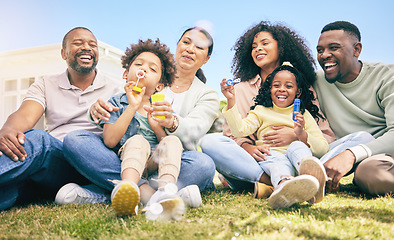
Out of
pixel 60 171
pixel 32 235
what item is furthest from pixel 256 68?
pixel 32 235

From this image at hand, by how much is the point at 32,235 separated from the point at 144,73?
49.0 inches

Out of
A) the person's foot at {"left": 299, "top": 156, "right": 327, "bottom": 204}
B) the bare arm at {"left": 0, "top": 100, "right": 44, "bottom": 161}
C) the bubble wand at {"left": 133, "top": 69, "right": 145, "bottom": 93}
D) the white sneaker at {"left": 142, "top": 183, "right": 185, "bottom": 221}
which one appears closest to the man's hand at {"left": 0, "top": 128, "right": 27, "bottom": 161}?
the bare arm at {"left": 0, "top": 100, "right": 44, "bottom": 161}

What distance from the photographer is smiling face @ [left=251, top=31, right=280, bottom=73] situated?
3.15m

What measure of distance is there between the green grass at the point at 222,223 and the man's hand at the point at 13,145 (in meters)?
0.34

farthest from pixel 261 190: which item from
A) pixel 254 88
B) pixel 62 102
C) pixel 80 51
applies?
pixel 80 51

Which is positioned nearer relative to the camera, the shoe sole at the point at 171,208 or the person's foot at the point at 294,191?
the shoe sole at the point at 171,208

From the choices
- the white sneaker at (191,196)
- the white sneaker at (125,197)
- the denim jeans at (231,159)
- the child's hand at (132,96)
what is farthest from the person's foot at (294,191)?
the child's hand at (132,96)

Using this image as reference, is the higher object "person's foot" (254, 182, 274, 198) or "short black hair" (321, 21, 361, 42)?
"short black hair" (321, 21, 361, 42)

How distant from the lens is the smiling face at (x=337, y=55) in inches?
112

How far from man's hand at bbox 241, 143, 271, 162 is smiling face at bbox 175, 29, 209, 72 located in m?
0.87

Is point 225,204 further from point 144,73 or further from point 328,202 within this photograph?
point 144,73

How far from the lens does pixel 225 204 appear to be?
218cm

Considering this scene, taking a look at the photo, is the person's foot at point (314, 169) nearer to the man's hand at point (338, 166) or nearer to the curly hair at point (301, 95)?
the man's hand at point (338, 166)

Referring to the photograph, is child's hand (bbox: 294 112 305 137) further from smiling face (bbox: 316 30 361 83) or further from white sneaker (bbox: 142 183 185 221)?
white sneaker (bbox: 142 183 185 221)
